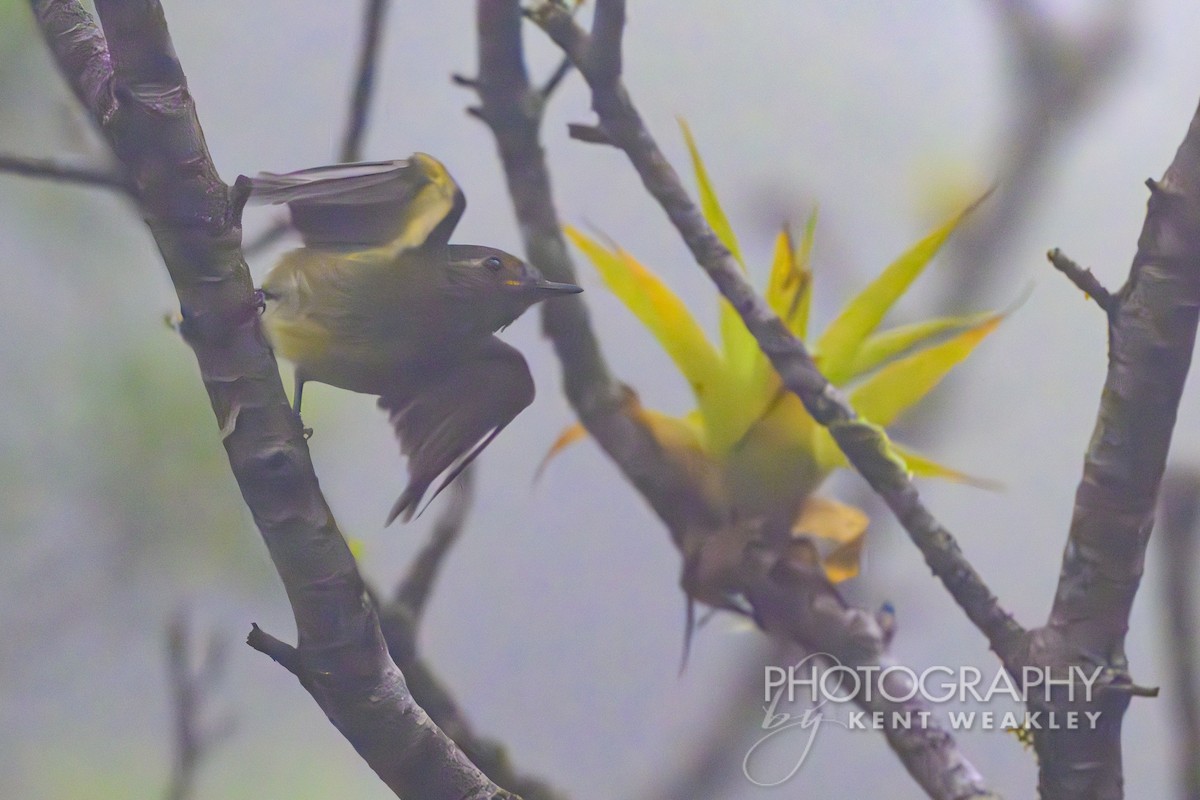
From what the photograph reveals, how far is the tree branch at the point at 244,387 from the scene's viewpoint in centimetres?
37

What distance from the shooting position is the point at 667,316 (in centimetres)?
64

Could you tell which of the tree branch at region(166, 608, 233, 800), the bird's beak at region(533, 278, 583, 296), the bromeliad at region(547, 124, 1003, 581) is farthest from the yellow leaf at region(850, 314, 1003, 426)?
the tree branch at region(166, 608, 233, 800)

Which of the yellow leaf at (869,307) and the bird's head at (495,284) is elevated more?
the yellow leaf at (869,307)

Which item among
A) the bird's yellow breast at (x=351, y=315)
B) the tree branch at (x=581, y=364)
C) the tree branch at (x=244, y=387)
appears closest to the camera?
the tree branch at (x=244, y=387)

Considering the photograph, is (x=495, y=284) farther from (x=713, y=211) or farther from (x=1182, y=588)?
(x=1182, y=588)

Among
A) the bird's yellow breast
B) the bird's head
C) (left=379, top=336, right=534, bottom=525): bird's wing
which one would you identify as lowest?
(left=379, top=336, right=534, bottom=525): bird's wing

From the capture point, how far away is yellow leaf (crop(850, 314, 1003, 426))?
0.62 metres

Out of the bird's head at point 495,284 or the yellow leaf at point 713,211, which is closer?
the bird's head at point 495,284

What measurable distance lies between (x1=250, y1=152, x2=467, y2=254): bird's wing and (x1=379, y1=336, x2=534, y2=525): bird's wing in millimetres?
78

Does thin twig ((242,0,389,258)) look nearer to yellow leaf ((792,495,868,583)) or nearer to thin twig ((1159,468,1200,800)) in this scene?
yellow leaf ((792,495,868,583))

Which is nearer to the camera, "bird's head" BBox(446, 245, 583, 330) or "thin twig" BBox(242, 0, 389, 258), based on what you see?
"bird's head" BBox(446, 245, 583, 330)

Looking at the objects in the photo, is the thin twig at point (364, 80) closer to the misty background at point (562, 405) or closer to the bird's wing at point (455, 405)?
the misty background at point (562, 405)

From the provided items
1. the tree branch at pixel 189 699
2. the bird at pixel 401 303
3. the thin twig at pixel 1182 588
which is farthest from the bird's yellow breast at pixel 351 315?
the thin twig at pixel 1182 588

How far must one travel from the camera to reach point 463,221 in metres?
A: 0.57
